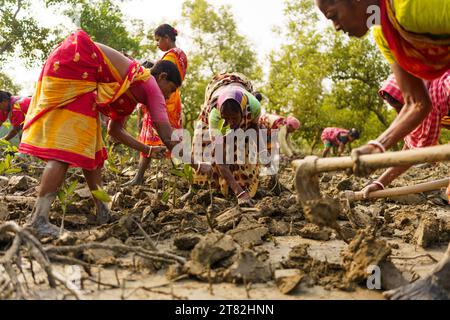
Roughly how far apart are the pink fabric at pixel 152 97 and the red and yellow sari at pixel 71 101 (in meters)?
0.17

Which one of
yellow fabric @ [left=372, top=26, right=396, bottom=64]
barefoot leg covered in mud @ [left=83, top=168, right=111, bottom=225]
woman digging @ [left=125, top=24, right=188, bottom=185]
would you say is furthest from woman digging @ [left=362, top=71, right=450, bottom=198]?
woman digging @ [left=125, top=24, right=188, bottom=185]

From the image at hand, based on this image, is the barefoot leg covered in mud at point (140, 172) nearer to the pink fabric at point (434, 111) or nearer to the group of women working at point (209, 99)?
the group of women working at point (209, 99)

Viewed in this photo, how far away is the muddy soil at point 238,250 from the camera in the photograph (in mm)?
2088

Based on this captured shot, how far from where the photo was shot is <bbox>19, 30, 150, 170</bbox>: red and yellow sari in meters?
2.99

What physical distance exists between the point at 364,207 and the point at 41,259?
3.10 meters

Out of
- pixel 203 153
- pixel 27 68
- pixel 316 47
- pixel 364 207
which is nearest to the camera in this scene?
pixel 364 207

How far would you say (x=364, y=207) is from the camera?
4297 millimetres

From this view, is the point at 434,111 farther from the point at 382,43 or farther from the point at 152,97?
the point at 152,97

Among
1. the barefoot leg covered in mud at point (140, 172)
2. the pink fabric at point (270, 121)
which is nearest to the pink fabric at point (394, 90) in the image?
the barefoot leg covered in mud at point (140, 172)

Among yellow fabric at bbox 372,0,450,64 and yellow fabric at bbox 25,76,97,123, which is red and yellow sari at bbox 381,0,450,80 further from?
yellow fabric at bbox 25,76,97,123

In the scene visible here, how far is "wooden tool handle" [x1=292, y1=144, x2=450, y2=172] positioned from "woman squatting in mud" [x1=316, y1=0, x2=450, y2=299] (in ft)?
0.18
